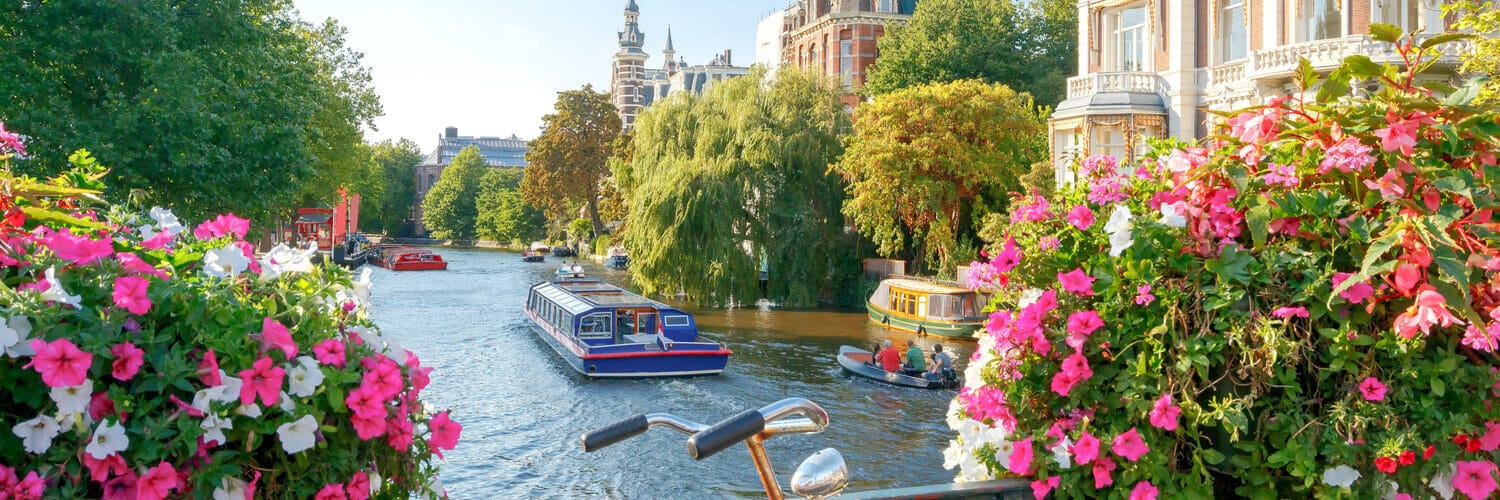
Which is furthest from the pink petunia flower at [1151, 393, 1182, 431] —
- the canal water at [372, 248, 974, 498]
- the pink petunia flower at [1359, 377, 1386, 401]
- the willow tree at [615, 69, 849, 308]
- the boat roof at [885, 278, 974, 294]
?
the willow tree at [615, 69, 849, 308]

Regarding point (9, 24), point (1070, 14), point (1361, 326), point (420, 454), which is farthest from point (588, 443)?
point (1070, 14)

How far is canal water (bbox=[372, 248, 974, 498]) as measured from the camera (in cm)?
1673

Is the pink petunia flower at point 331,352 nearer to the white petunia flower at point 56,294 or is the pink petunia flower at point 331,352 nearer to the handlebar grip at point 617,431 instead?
the white petunia flower at point 56,294

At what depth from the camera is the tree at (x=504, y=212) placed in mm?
96125

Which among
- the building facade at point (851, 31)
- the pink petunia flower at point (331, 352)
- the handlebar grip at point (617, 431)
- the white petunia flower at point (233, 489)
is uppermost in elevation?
the building facade at point (851, 31)

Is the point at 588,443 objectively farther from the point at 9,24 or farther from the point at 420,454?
the point at 9,24

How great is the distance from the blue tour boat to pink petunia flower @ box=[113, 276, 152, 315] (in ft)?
70.9

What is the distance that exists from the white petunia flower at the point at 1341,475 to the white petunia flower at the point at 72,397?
11.8 feet

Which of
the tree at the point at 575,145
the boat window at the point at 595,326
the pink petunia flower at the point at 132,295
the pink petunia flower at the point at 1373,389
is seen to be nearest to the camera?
the pink petunia flower at the point at 132,295

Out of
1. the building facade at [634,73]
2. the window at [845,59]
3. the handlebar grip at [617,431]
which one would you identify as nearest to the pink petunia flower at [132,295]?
the handlebar grip at [617,431]

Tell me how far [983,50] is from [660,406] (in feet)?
97.4

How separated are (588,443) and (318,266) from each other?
1453 mm

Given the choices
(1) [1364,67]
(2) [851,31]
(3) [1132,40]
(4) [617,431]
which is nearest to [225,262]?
(4) [617,431]

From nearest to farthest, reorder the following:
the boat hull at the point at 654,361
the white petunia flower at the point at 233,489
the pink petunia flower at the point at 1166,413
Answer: the white petunia flower at the point at 233,489
the pink petunia flower at the point at 1166,413
the boat hull at the point at 654,361
